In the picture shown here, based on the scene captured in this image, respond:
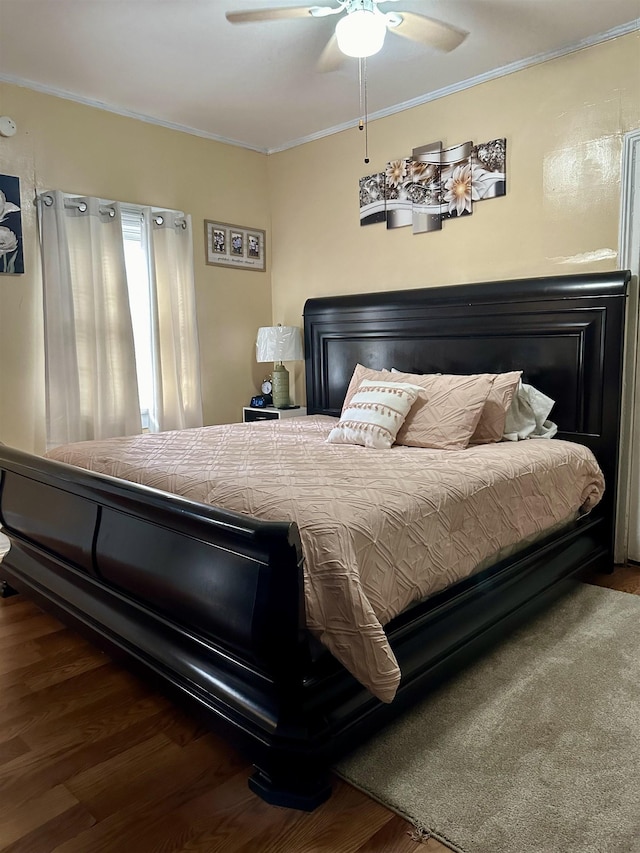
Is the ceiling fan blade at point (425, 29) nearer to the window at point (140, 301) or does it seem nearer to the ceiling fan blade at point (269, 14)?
the ceiling fan blade at point (269, 14)

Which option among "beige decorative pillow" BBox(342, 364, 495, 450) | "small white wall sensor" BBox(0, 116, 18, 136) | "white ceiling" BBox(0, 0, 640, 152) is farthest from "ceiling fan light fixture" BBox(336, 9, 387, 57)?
"small white wall sensor" BBox(0, 116, 18, 136)

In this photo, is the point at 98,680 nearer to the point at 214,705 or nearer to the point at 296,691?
the point at 214,705

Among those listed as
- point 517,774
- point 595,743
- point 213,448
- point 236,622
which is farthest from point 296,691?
point 213,448

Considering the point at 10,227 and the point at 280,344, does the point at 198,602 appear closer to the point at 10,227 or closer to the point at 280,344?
the point at 10,227

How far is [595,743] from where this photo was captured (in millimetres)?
1757

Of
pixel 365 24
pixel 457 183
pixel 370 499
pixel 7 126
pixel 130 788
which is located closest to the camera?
pixel 130 788

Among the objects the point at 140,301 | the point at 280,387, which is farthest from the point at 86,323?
the point at 280,387

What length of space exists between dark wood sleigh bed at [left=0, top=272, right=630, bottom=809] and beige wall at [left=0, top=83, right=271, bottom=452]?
102 cm

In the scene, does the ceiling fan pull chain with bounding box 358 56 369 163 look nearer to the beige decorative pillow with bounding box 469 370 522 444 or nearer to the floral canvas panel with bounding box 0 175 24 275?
the beige decorative pillow with bounding box 469 370 522 444

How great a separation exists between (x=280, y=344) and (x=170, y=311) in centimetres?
78

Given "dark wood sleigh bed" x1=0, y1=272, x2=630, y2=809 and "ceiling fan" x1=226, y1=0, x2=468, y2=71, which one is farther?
"ceiling fan" x1=226, y1=0, x2=468, y2=71

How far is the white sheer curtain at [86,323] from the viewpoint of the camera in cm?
350

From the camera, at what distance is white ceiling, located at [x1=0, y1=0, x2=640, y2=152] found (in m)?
2.73

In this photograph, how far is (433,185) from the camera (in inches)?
146
